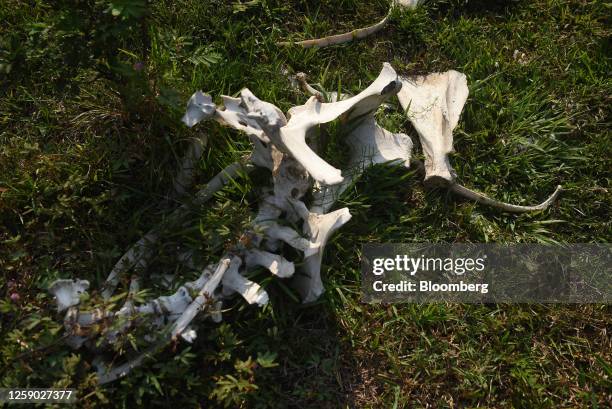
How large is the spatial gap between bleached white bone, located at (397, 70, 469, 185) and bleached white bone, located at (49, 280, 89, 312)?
5.46ft

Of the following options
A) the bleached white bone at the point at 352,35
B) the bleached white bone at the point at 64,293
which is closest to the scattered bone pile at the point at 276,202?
the bleached white bone at the point at 64,293

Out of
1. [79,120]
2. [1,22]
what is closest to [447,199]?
[79,120]

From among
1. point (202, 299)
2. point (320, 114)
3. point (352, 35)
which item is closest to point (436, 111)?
point (352, 35)

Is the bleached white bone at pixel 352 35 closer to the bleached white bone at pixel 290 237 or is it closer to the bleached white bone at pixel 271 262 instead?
the bleached white bone at pixel 290 237

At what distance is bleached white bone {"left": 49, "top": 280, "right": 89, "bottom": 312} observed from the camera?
2305 mm

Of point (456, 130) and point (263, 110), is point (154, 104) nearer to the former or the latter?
point (263, 110)

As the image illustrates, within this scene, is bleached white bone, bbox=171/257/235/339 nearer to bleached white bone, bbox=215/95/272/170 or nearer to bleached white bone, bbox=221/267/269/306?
bleached white bone, bbox=221/267/269/306

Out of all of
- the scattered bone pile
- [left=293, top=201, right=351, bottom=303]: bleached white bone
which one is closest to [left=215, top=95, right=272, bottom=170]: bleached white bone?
the scattered bone pile

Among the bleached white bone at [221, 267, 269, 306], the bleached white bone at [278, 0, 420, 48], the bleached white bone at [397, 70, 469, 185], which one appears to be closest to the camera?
the bleached white bone at [221, 267, 269, 306]

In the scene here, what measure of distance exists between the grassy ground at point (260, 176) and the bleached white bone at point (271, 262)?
0.12m

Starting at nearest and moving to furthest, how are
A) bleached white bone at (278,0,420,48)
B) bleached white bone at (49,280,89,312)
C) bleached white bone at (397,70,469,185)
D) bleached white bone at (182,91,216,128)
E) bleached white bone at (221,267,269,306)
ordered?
bleached white bone at (49,280,89,312) → bleached white bone at (221,267,269,306) → bleached white bone at (182,91,216,128) → bleached white bone at (397,70,469,185) → bleached white bone at (278,0,420,48)

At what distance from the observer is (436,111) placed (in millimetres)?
3174

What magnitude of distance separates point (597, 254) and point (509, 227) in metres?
0.44

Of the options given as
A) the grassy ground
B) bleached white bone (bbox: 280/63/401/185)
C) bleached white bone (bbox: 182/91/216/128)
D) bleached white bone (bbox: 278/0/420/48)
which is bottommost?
the grassy ground
